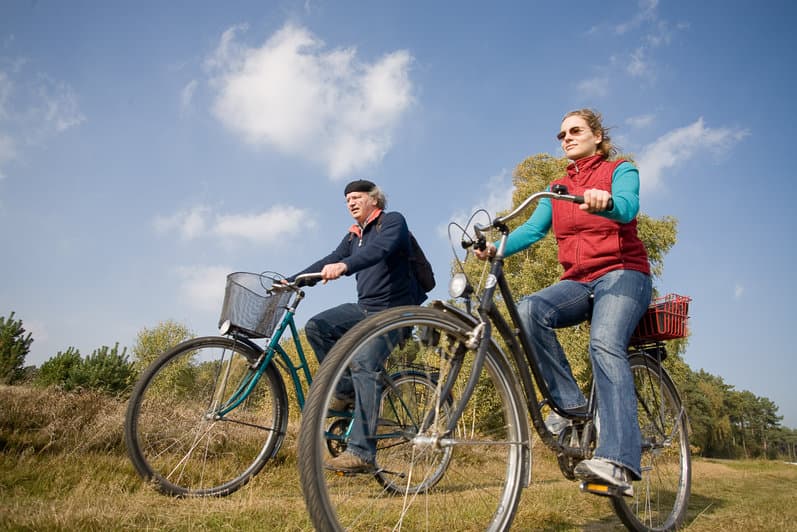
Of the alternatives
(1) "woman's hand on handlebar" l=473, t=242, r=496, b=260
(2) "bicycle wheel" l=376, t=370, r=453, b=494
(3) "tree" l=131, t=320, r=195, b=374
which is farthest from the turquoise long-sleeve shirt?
(3) "tree" l=131, t=320, r=195, b=374

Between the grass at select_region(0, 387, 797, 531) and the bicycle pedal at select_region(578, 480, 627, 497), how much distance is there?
0.70 meters

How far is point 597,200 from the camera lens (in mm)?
2424

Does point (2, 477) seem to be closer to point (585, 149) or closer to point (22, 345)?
point (585, 149)

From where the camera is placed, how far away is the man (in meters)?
3.33

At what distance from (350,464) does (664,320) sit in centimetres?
213

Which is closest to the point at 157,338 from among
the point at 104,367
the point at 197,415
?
the point at 104,367

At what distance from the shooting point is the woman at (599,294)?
2.74 m

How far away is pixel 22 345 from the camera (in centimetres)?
3519

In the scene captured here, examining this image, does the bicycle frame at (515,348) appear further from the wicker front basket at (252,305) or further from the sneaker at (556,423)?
the wicker front basket at (252,305)

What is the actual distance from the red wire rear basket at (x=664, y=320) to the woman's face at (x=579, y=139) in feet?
3.38

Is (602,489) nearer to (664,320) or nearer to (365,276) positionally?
(664,320)

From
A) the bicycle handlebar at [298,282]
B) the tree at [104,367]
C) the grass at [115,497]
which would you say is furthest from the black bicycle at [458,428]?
the tree at [104,367]

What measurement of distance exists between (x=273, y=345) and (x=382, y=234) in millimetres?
1191

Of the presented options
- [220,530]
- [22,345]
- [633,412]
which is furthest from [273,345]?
[22,345]
